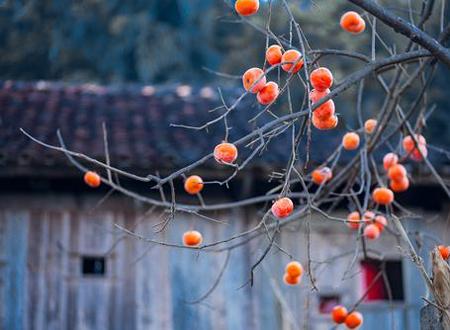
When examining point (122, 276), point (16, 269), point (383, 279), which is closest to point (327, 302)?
point (383, 279)

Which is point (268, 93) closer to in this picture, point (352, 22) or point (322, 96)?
point (322, 96)

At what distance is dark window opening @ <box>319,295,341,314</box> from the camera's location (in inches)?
271

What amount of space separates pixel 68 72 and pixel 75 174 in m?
8.61

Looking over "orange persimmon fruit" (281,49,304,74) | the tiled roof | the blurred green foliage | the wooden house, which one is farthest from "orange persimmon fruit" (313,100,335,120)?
the blurred green foliage

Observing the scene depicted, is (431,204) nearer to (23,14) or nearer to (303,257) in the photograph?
(303,257)

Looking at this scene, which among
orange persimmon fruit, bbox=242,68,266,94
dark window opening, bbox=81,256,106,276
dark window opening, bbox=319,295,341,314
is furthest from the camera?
dark window opening, bbox=319,295,341,314

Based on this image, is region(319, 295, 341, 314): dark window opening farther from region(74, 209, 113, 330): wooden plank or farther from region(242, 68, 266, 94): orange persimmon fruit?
region(242, 68, 266, 94): orange persimmon fruit

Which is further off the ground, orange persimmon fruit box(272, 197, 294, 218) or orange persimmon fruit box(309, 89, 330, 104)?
orange persimmon fruit box(309, 89, 330, 104)

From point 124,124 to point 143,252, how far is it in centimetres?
137

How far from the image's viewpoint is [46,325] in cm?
633

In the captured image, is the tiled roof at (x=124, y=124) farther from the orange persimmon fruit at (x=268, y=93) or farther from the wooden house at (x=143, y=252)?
the orange persimmon fruit at (x=268, y=93)

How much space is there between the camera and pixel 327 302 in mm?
6914

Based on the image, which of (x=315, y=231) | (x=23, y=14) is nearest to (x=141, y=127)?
(x=315, y=231)

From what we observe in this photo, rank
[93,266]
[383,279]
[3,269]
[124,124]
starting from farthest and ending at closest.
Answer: [124,124], [383,279], [93,266], [3,269]
